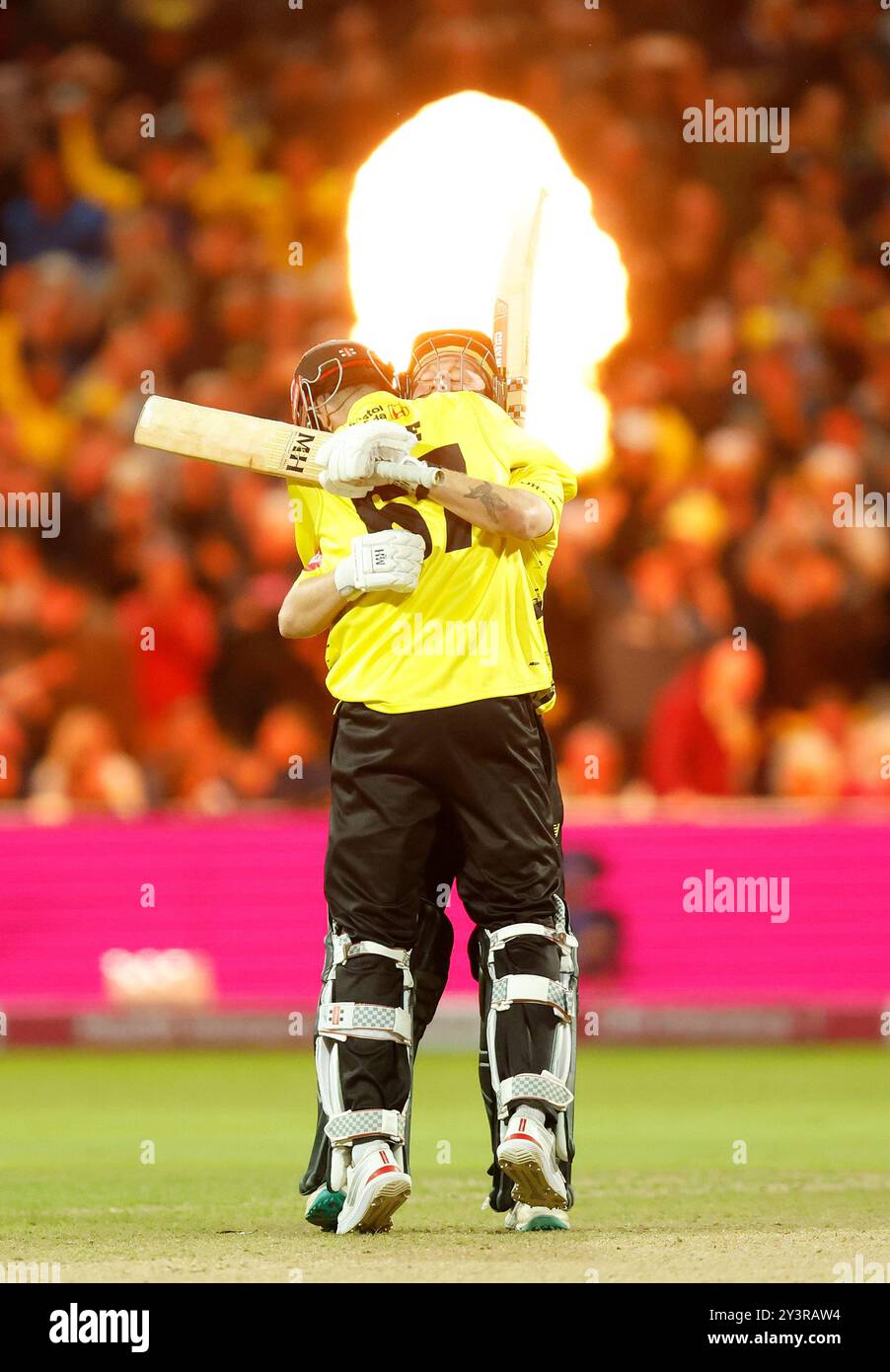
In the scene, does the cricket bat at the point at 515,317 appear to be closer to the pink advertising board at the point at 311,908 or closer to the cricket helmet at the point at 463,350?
the cricket helmet at the point at 463,350

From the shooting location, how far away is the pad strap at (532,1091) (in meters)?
5.77

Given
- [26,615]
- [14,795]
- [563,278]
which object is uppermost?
[563,278]

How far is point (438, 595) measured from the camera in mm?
5906

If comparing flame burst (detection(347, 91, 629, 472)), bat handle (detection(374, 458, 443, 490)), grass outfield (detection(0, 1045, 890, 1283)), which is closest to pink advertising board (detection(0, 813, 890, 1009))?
grass outfield (detection(0, 1045, 890, 1283))

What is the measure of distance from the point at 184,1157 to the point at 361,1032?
85.7 inches

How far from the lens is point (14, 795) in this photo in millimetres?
13008

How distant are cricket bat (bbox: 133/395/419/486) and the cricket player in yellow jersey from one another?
0.39ft

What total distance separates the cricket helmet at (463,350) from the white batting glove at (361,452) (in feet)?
1.70

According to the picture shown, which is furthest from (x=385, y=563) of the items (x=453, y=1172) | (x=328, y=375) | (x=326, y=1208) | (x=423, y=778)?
(x=453, y=1172)

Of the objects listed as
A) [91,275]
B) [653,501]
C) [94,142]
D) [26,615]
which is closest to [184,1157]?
[26,615]

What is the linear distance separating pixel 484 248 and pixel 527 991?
881cm

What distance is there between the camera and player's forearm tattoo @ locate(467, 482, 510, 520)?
19.0 feet

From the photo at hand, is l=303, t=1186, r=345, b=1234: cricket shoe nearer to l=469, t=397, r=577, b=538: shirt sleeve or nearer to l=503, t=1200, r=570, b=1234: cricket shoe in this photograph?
l=503, t=1200, r=570, b=1234: cricket shoe

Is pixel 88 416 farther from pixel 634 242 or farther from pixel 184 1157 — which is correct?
pixel 184 1157
